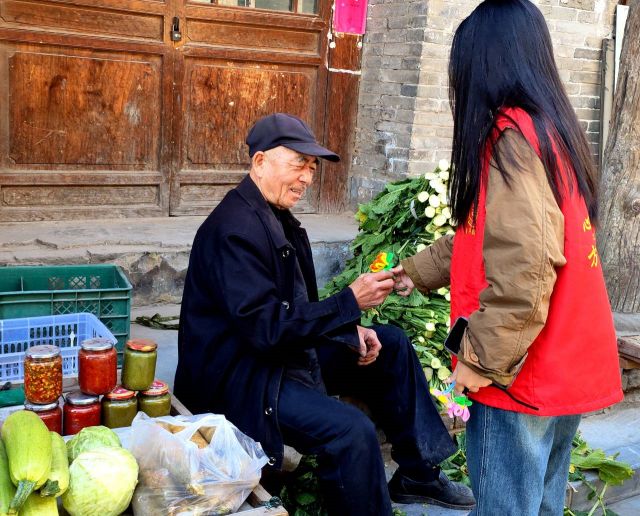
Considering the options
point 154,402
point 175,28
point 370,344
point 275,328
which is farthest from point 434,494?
point 175,28

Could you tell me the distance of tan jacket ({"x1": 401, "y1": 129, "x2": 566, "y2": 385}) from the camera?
2131mm

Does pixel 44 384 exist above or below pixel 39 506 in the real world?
above

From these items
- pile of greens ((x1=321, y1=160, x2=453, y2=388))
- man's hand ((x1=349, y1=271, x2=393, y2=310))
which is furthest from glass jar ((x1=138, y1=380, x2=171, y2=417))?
pile of greens ((x1=321, y1=160, x2=453, y2=388))

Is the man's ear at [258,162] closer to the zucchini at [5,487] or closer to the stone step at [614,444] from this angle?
the zucchini at [5,487]

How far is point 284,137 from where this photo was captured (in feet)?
9.68

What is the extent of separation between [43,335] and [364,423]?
1463 mm

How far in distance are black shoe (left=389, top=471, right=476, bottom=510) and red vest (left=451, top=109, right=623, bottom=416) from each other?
120 cm

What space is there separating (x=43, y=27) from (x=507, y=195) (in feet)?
12.9

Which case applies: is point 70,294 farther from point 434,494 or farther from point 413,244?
point 413,244

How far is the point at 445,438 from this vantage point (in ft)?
10.9

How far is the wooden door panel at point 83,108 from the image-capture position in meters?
5.12

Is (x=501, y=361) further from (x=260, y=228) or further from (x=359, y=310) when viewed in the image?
(x=260, y=228)

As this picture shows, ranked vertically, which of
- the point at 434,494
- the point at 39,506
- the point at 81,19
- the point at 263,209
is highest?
the point at 81,19

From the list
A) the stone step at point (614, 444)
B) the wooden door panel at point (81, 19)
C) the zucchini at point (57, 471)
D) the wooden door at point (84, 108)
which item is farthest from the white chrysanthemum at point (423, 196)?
the zucchini at point (57, 471)
